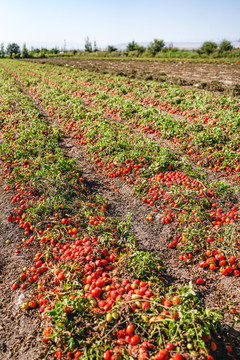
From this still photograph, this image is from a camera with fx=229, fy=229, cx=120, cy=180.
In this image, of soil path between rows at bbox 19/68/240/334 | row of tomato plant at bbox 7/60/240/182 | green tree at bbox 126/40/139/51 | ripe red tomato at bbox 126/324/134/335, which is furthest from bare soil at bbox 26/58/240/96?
green tree at bbox 126/40/139/51

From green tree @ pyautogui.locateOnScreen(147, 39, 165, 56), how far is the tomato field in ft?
154

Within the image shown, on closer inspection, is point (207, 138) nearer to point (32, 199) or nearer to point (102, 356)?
point (32, 199)

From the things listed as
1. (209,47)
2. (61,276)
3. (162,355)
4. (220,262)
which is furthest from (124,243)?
(209,47)

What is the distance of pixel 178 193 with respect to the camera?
533 centimetres

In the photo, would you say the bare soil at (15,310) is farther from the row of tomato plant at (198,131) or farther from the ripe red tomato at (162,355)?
the row of tomato plant at (198,131)

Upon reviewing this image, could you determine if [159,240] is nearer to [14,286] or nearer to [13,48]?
[14,286]

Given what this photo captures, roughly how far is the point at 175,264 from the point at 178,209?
139cm

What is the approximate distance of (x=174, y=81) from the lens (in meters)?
17.1

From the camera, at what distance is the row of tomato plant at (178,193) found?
4.16 meters

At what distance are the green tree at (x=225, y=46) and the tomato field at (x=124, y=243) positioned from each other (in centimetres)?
3813

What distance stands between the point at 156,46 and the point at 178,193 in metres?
53.3

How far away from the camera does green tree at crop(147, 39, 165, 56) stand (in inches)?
1929

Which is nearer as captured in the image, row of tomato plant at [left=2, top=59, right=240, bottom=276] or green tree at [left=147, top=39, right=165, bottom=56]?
row of tomato plant at [left=2, top=59, right=240, bottom=276]

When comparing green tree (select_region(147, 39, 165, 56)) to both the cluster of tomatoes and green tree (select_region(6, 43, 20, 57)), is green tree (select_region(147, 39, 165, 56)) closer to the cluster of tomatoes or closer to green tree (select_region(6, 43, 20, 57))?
the cluster of tomatoes
